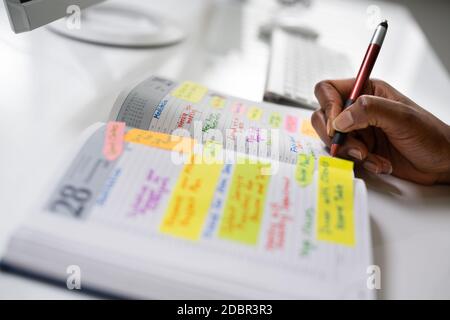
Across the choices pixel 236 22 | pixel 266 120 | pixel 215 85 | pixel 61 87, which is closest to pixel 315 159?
pixel 266 120

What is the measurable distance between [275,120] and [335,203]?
0.67 feet

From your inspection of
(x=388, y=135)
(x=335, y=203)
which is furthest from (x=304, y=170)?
(x=388, y=135)

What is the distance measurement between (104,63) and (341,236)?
1.81 ft

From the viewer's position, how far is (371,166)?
580mm

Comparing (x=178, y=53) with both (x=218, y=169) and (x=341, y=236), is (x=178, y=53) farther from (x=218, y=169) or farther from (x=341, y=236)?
(x=341, y=236)

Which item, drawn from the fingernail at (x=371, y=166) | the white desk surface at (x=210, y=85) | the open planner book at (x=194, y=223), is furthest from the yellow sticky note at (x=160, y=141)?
the fingernail at (x=371, y=166)

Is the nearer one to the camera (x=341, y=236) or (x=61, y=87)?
(x=341, y=236)

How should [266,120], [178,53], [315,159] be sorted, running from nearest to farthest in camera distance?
[315,159]
[266,120]
[178,53]

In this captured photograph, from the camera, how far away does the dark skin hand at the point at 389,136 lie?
551 mm

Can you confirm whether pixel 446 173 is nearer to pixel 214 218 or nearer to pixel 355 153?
pixel 355 153

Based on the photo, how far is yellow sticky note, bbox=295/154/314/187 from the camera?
0.48 m

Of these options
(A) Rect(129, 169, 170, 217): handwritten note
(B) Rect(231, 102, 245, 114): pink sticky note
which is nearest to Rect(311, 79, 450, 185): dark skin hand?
(B) Rect(231, 102, 245, 114): pink sticky note

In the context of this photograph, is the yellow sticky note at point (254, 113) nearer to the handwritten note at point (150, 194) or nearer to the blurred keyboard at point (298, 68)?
the blurred keyboard at point (298, 68)

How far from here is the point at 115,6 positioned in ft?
3.22
